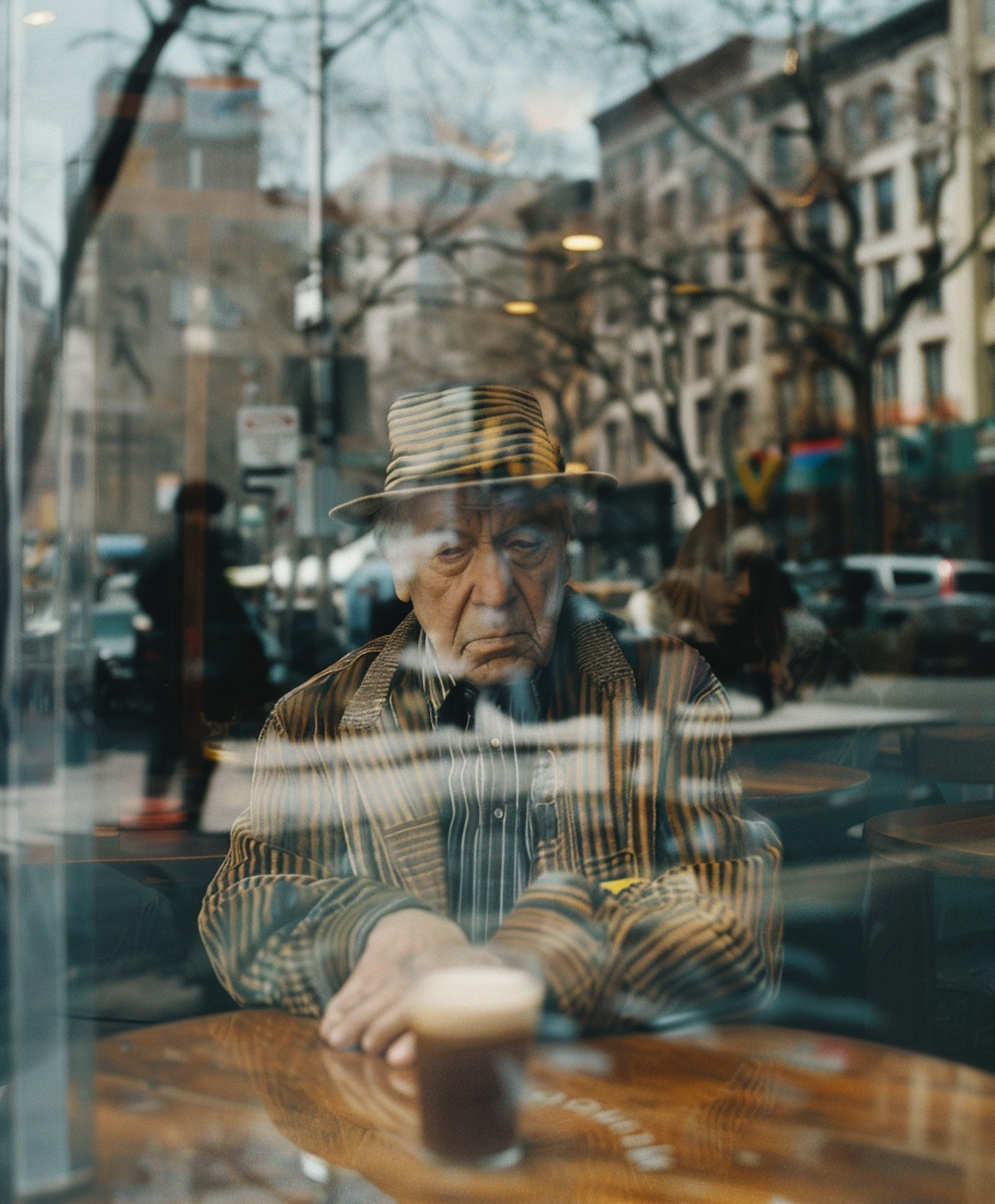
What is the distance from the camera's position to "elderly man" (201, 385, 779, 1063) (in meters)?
1.24

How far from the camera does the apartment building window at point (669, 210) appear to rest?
839 cm

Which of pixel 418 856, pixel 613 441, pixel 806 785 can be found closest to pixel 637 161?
pixel 613 441

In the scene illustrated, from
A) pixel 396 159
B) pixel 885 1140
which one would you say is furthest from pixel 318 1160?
pixel 396 159

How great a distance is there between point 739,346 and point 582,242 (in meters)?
1.26

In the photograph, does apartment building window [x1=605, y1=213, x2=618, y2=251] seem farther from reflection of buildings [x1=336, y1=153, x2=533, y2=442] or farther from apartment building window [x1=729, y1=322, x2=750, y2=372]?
apartment building window [x1=729, y1=322, x2=750, y2=372]

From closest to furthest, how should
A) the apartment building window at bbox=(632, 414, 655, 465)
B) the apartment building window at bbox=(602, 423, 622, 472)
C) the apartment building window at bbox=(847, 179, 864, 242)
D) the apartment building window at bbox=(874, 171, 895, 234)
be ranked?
the apartment building window at bbox=(602, 423, 622, 472) → the apartment building window at bbox=(632, 414, 655, 465) → the apartment building window at bbox=(874, 171, 895, 234) → the apartment building window at bbox=(847, 179, 864, 242)

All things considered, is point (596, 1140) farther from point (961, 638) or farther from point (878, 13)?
point (878, 13)

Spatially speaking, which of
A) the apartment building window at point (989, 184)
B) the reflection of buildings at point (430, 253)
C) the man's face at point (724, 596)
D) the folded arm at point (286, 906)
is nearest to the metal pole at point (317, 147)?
the reflection of buildings at point (430, 253)

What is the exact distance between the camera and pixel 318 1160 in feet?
3.02

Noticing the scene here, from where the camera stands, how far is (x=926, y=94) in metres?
7.05

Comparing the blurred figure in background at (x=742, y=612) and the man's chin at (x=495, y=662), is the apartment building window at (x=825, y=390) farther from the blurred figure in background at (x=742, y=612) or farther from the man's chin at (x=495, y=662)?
the man's chin at (x=495, y=662)

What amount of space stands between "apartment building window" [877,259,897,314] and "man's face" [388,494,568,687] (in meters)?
6.59

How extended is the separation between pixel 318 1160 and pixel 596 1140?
0.21 meters

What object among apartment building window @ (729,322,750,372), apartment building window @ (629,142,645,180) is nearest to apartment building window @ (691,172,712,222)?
apartment building window @ (629,142,645,180)
